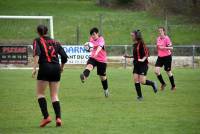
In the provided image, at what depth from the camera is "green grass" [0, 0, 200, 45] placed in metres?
43.5

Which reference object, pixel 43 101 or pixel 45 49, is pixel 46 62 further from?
pixel 43 101

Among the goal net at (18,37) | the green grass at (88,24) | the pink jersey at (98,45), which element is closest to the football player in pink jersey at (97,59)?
the pink jersey at (98,45)

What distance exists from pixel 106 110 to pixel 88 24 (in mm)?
35595

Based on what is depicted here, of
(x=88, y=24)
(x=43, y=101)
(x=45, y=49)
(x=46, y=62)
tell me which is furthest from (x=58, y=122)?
(x=88, y=24)

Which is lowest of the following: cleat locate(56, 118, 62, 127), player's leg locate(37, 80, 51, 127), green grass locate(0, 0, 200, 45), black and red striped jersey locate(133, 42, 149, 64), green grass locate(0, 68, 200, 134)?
green grass locate(0, 68, 200, 134)

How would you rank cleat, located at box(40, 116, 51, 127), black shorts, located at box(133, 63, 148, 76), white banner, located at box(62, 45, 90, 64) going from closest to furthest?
cleat, located at box(40, 116, 51, 127) < black shorts, located at box(133, 63, 148, 76) < white banner, located at box(62, 45, 90, 64)

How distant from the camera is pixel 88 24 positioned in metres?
50.7

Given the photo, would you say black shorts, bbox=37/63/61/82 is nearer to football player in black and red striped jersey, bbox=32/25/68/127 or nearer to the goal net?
football player in black and red striped jersey, bbox=32/25/68/127

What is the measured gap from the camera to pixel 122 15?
182 feet

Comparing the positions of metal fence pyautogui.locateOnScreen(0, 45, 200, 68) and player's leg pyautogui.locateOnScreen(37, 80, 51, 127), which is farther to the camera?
metal fence pyautogui.locateOnScreen(0, 45, 200, 68)

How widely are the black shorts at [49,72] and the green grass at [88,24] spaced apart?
27.4m

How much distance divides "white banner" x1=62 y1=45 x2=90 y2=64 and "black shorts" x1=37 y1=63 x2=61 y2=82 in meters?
21.2

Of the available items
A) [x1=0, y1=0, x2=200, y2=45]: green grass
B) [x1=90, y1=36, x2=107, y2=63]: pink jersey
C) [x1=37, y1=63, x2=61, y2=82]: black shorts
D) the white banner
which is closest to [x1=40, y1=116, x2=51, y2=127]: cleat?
[x1=37, y1=63, x2=61, y2=82]: black shorts

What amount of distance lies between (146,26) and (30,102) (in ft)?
103
